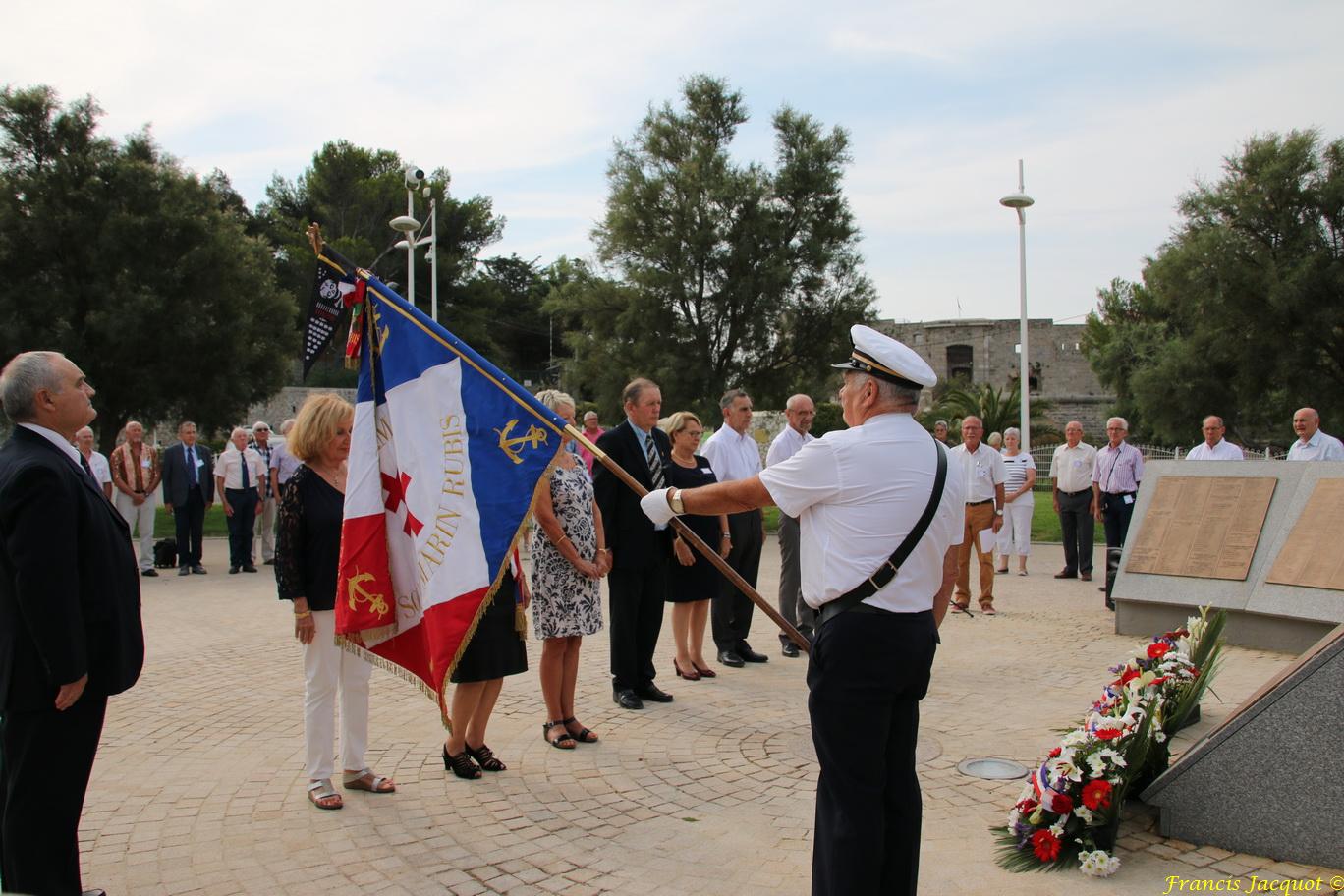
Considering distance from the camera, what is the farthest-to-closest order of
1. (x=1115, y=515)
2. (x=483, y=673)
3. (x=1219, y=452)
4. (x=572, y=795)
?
(x=1115, y=515)
(x=1219, y=452)
(x=483, y=673)
(x=572, y=795)

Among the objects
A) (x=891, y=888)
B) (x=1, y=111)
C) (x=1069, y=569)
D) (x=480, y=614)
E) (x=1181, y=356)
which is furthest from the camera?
(x=1181, y=356)

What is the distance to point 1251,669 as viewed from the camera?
285 inches

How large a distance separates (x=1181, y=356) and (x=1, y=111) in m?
30.5

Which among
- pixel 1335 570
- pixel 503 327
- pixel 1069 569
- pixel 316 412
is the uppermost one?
pixel 503 327

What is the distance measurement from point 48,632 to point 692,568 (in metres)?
4.40

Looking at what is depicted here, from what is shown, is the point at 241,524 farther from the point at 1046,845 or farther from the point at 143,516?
the point at 1046,845

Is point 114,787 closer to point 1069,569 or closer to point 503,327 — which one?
point 1069,569

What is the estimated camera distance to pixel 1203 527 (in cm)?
844

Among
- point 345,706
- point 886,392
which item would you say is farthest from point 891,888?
point 345,706

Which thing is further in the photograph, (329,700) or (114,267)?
(114,267)

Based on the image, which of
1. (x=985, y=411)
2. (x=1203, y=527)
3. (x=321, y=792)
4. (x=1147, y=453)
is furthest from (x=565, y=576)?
(x=1147, y=453)

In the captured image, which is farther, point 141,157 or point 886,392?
point 141,157

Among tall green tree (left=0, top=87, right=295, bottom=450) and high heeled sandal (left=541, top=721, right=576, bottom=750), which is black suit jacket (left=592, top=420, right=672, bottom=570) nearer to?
high heeled sandal (left=541, top=721, right=576, bottom=750)

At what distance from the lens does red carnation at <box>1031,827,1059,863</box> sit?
12.7ft
